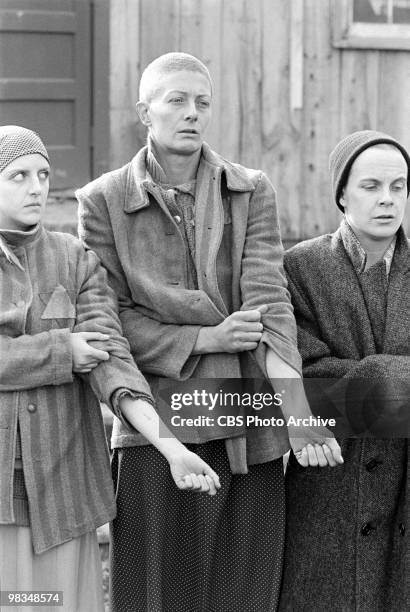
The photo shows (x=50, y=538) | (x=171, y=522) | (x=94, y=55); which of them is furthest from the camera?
(x=94, y=55)

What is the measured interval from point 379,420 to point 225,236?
72cm

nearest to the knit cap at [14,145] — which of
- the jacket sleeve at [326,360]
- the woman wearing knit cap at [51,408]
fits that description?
the woman wearing knit cap at [51,408]

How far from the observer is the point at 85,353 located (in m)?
3.12

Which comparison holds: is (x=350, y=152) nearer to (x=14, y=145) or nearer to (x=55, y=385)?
(x=14, y=145)

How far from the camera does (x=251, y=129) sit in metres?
6.33

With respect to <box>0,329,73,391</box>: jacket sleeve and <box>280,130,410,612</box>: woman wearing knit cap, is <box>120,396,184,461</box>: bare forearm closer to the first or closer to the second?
<box>0,329,73,391</box>: jacket sleeve

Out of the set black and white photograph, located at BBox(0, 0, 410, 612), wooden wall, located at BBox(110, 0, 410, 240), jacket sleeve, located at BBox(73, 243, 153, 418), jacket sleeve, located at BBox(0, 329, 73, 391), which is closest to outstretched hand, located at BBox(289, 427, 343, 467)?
black and white photograph, located at BBox(0, 0, 410, 612)

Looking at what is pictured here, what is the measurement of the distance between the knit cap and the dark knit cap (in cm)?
92

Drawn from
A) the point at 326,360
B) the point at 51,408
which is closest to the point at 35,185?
the point at 51,408

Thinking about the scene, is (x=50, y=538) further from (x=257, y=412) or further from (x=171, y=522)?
(x=257, y=412)

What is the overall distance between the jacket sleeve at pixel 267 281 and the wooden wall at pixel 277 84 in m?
2.88

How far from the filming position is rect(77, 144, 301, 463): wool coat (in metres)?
3.30

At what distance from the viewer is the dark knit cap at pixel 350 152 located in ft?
11.1

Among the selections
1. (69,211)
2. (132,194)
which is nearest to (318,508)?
(132,194)
